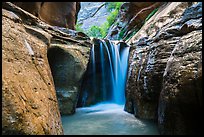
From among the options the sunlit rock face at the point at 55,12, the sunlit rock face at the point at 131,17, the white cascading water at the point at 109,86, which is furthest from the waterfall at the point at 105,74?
the sunlit rock face at the point at 131,17

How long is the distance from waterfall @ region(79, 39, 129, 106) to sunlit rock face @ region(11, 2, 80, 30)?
11.3 ft

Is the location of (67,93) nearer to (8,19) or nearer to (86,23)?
(8,19)

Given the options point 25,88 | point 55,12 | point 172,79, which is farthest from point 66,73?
point 55,12

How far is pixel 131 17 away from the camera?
59.9 ft

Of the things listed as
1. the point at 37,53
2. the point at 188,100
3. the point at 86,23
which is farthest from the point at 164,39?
the point at 86,23

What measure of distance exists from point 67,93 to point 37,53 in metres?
3.59

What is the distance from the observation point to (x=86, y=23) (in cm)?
3906

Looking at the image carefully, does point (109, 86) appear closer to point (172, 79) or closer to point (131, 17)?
point (172, 79)

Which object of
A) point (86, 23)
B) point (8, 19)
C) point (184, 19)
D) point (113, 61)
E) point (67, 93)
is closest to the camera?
point (8, 19)

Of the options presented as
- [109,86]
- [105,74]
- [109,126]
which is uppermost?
[105,74]

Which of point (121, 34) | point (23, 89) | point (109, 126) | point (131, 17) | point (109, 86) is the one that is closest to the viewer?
point (23, 89)

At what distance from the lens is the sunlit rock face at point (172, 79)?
371cm

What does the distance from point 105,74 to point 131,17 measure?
9.15 metres

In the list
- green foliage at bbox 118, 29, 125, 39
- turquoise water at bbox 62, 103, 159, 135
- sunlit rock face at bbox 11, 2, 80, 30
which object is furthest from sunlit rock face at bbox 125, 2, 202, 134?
green foliage at bbox 118, 29, 125, 39
